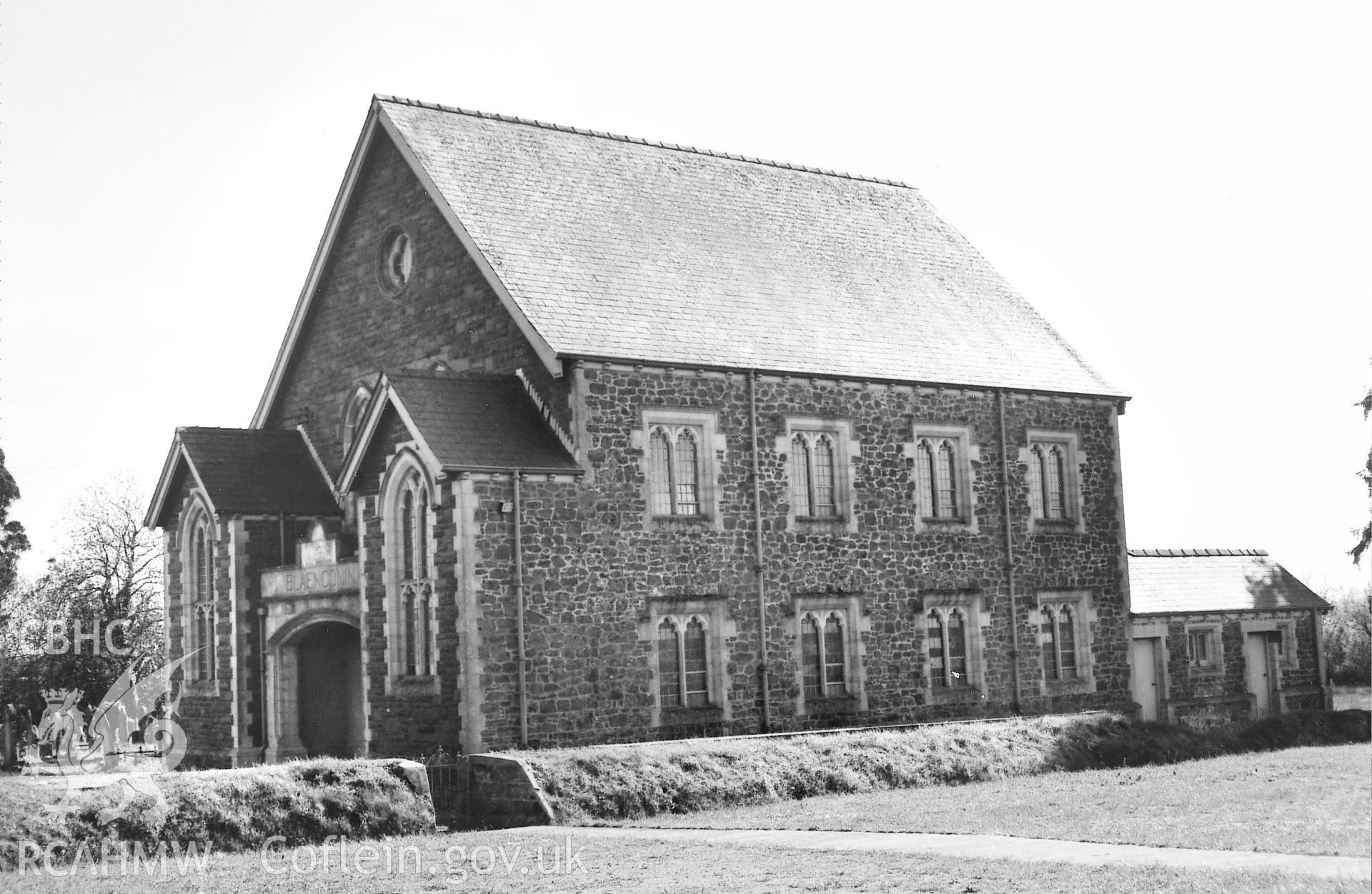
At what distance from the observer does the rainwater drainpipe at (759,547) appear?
110ft

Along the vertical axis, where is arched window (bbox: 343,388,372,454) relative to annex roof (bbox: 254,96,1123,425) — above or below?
below

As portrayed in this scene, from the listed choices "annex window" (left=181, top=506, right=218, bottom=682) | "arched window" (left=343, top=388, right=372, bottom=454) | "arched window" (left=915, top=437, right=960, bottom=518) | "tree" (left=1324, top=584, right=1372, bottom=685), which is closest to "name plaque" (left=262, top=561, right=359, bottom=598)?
"annex window" (left=181, top=506, right=218, bottom=682)

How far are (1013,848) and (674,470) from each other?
1441cm

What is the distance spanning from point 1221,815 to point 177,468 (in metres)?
23.8

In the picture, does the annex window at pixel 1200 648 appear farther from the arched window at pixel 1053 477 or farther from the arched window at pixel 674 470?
the arched window at pixel 674 470

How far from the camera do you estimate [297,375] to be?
3912 cm

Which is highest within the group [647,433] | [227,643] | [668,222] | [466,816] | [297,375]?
[668,222]

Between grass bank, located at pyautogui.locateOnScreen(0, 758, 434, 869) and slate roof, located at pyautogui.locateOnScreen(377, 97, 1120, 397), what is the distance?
30.4ft

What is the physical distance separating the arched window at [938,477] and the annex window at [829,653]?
9.57 feet

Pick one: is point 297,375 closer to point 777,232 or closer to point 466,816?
point 777,232

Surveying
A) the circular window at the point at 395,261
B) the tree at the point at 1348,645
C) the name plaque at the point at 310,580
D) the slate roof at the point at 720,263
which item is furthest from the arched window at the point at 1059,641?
the tree at the point at 1348,645

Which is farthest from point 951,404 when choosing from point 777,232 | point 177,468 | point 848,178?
point 177,468

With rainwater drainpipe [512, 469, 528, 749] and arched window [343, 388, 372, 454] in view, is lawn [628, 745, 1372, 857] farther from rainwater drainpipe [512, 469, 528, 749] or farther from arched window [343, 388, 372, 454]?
arched window [343, 388, 372, 454]

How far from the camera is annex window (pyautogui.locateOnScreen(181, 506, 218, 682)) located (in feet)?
123
